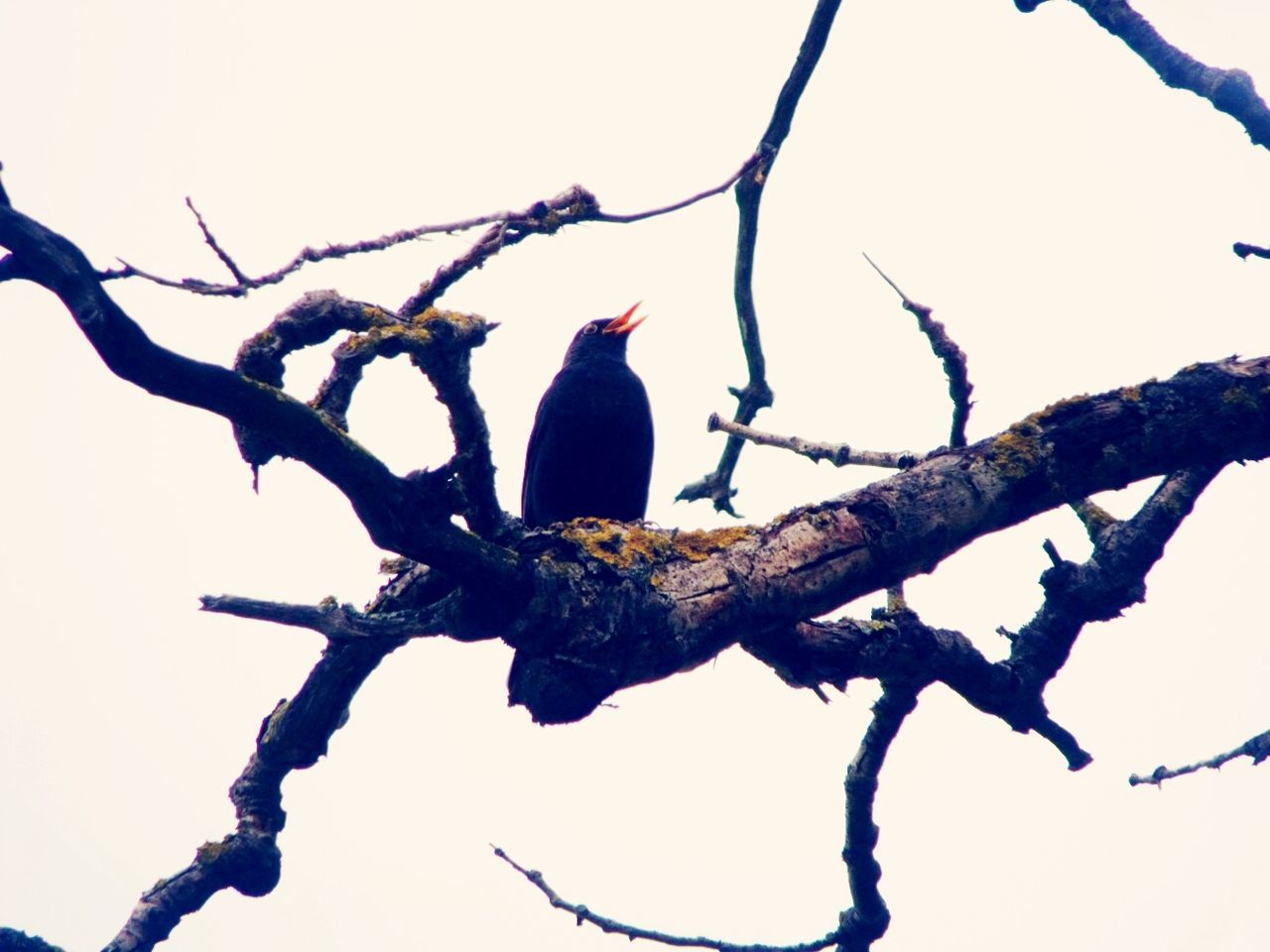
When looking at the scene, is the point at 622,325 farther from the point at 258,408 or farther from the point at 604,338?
the point at 258,408

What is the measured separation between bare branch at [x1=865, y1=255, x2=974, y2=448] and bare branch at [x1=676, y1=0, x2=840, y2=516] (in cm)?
70

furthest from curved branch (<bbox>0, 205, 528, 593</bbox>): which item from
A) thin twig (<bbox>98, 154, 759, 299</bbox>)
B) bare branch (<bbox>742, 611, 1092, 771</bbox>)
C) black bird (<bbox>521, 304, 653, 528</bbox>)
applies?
black bird (<bbox>521, 304, 653, 528</bbox>)

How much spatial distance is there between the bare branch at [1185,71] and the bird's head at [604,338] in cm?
381

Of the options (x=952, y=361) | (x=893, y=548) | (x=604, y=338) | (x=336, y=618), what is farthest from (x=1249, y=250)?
(x=604, y=338)

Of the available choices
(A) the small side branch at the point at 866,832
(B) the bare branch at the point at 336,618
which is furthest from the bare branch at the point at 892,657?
(B) the bare branch at the point at 336,618

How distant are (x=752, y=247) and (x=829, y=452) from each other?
3.61ft

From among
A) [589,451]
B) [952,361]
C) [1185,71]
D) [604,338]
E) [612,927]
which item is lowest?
[612,927]

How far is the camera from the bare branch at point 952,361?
11.0ft

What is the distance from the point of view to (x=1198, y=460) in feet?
10.6

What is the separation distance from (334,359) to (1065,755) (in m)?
2.78

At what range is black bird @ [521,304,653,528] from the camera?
6.14m

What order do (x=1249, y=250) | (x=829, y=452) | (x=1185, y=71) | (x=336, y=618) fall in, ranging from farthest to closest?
(x=829, y=452) → (x=1185, y=71) → (x=1249, y=250) → (x=336, y=618)

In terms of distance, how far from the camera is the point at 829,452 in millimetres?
3908

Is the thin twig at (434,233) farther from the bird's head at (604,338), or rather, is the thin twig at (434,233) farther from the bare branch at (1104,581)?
the bird's head at (604,338)
